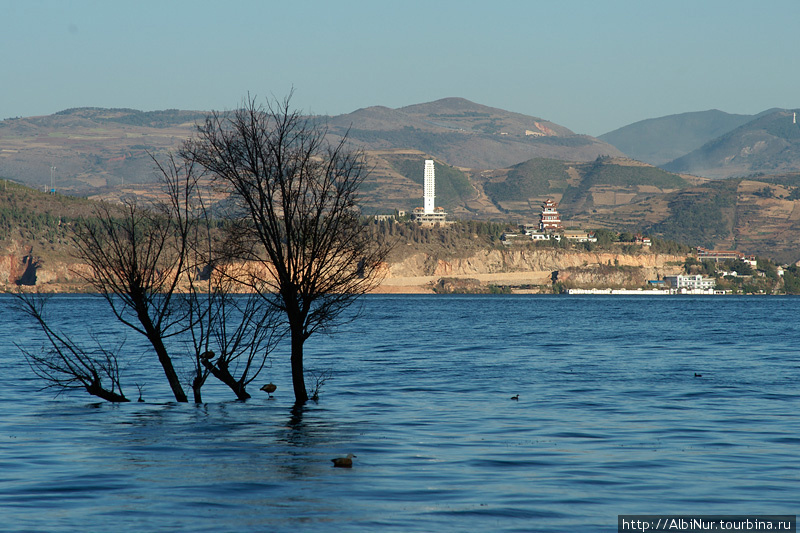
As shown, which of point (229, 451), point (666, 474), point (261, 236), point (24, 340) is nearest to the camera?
point (666, 474)

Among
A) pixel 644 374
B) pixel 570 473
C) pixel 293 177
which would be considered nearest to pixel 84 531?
pixel 570 473

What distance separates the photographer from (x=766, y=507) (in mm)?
16375

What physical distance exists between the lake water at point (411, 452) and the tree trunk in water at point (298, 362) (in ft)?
2.41

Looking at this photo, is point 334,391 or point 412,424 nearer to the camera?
point 412,424

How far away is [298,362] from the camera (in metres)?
26.7

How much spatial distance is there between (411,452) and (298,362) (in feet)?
20.0

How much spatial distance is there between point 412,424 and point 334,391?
967cm

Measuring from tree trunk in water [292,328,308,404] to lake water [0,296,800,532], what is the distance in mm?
734

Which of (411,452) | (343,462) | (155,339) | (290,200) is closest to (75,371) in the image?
(155,339)

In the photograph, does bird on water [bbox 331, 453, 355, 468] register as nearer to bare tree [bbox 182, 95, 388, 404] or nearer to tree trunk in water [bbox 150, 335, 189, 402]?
bare tree [bbox 182, 95, 388, 404]

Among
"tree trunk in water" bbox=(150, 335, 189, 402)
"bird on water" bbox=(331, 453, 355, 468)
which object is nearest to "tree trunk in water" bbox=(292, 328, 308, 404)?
"tree trunk in water" bbox=(150, 335, 189, 402)

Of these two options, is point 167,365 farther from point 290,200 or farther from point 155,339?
point 290,200

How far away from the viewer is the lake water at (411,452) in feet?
51.7

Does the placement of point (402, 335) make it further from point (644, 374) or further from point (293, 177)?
point (293, 177)
